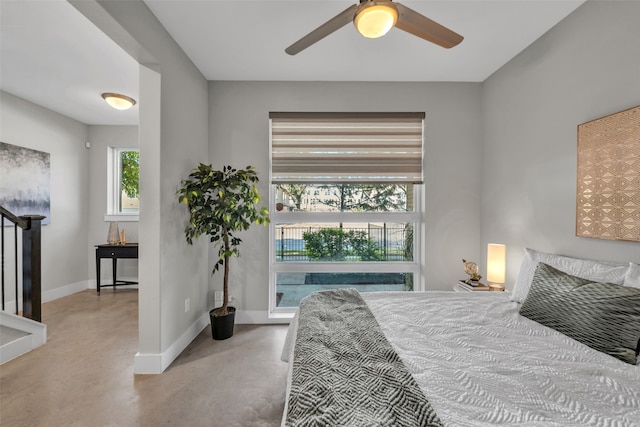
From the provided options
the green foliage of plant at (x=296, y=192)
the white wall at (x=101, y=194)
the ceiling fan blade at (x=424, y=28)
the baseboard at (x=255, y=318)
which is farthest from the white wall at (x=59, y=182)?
the ceiling fan blade at (x=424, y=28)

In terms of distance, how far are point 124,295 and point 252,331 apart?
2.44 metres

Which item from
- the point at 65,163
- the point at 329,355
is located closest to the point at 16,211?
the point at 65,163

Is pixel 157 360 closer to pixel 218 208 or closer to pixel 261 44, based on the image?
pixel 218 208

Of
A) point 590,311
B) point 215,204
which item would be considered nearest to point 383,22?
point 590,311

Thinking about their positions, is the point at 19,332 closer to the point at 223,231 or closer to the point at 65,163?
the point at 223,231

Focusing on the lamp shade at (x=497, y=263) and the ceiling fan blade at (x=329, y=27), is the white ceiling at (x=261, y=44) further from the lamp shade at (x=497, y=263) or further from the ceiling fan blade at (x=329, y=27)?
the lamp shade at (x=497, y=263)

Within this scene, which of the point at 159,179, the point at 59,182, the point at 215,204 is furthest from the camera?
the point at 59,182

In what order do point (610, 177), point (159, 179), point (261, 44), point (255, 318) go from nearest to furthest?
point (610, 177), point (159, 179), point (261, 44), point (255, 318)

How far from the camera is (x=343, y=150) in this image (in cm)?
308

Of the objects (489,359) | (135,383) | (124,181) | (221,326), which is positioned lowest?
(135,383)

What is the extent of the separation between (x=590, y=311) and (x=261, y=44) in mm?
2836

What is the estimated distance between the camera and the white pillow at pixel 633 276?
138 centimetres

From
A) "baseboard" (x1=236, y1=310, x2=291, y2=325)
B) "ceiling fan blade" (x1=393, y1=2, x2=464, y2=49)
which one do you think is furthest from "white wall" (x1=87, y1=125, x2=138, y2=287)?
"ceiling fan blade" (x1=393, y1=2, x2=464, y2=49)

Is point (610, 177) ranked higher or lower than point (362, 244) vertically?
higher
